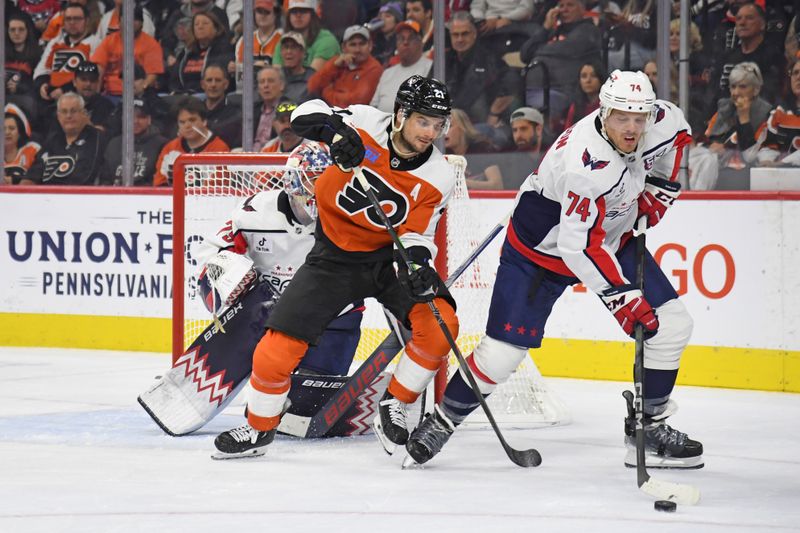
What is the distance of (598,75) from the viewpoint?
649 centimetres

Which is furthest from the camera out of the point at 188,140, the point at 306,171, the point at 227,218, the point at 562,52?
the point at 188,140

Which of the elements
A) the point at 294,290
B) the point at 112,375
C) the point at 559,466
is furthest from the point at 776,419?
the point at 112,375

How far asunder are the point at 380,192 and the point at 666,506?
1.13 m

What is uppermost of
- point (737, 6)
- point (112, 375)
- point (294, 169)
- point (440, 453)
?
point (737, 6)

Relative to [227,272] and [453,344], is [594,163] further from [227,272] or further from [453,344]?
[227,272]

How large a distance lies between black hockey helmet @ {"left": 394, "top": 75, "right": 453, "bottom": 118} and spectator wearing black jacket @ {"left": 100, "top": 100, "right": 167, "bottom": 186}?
3939 millimetres

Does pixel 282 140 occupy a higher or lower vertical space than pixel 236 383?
higher

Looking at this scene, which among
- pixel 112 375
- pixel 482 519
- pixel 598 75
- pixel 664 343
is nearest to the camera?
pixel 482 519

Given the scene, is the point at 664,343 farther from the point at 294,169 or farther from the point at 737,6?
the point at 737,6

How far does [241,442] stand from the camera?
12.7 feet

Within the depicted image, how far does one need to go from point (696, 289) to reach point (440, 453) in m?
1.79

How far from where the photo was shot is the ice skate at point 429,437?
148 inches

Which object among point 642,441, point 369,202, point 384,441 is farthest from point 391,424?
point 642,441

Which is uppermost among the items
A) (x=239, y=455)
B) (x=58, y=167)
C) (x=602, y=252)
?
(x=602, y=252)
